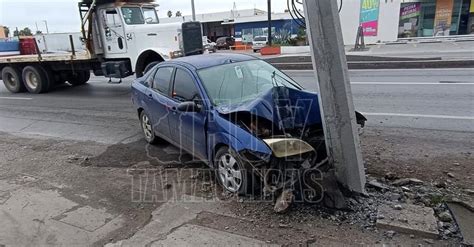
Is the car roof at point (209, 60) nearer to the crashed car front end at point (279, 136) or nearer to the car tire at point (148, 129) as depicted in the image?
→ the crashed car front end at point (279, 136)

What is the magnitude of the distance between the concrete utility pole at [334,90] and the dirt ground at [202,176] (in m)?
0.48

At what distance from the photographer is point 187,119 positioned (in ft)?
15.8

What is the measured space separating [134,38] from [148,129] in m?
6.30

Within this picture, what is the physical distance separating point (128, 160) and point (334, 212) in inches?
135

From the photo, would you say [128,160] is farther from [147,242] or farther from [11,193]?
[147,242]

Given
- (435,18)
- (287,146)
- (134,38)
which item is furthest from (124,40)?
(435,18)

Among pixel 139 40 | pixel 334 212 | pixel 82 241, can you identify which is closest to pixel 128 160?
pixel 82 241

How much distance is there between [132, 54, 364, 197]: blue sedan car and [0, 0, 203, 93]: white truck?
5.97 metres

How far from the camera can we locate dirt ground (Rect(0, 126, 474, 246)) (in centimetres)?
341

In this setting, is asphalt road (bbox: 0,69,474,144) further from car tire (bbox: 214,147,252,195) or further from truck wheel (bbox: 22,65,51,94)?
car tire (bbox: 214,147,252,195)

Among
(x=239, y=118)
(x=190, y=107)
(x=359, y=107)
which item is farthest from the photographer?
(x=359, y=107)

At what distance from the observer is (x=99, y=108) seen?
33.5 feet

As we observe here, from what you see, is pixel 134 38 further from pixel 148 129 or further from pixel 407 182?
pixel 407 182

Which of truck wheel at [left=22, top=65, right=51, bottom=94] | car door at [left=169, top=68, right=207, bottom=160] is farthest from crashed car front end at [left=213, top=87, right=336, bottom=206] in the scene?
truck wheel at [left=22, top=65, right=51, bottom=94]
